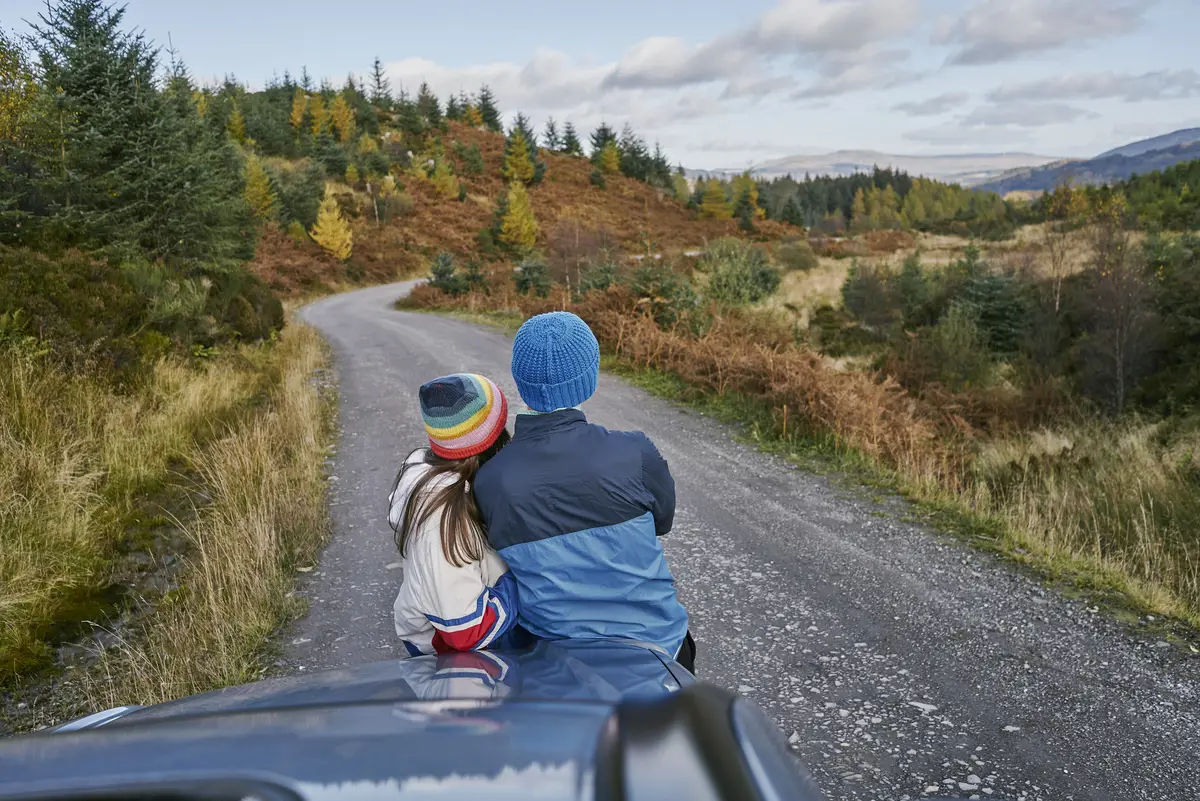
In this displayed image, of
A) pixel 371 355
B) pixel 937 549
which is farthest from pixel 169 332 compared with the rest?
pixel 937 549

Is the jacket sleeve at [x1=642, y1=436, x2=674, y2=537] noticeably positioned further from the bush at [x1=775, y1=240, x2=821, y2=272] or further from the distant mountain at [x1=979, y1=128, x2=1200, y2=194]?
the distant mountain at [x1=979, y1=128, x2=1200, y2=194]

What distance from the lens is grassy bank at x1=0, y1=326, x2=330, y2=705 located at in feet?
12.0

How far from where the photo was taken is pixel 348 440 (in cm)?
760

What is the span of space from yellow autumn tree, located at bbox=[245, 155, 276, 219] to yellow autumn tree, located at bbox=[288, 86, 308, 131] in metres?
22.0

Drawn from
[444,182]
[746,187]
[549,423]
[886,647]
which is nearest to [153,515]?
[549,423]

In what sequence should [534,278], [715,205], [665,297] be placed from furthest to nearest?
[715,205]
[534,278]
[665,297]

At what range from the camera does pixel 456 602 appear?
6.07ft

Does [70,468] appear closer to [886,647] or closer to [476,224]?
[886,647]

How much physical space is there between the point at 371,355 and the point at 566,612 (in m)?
11.9

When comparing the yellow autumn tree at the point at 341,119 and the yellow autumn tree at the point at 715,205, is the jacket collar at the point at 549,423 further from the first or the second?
the yellow autumn tree at the point at 341,119

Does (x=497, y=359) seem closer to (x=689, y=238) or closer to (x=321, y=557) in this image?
(x=321, y=557)

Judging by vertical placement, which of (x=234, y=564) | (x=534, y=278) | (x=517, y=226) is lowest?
(x=234, y=564)

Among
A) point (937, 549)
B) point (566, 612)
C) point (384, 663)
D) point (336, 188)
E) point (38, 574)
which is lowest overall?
A: point (937, 549)

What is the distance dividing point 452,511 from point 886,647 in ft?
8.20
